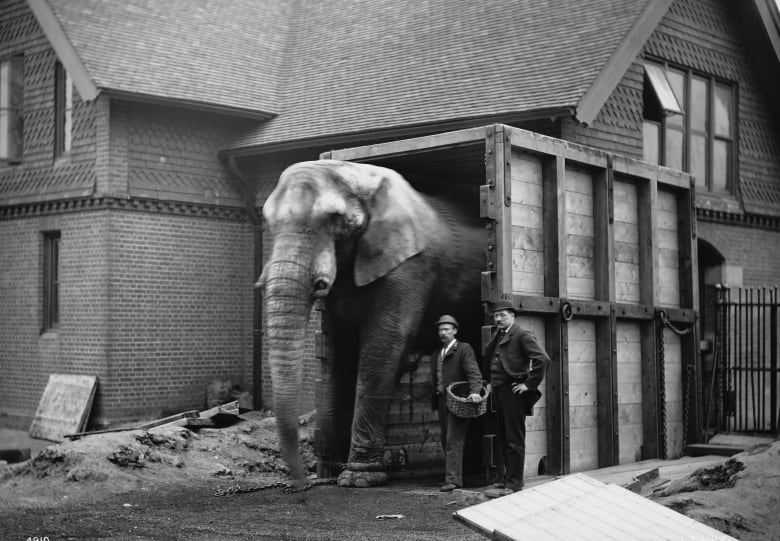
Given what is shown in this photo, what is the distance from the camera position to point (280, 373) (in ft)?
32.3

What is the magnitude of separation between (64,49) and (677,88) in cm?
1011

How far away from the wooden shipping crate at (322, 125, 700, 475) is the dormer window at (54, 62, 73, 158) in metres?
7.90

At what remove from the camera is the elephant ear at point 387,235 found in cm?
1098

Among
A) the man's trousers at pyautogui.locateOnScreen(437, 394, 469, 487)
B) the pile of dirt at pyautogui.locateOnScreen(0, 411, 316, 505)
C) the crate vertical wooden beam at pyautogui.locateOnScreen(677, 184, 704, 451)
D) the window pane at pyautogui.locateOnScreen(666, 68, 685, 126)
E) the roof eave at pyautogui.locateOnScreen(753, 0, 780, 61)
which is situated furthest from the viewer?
the roof eave at pyautogui.locateOnScreen(753, 0, 780, 61)

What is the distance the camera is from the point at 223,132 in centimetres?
1888

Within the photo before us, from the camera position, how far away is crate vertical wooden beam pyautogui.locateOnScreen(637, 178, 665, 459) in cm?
1282

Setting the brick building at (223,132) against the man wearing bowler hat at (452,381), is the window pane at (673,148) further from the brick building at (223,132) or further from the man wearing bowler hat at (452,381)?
the man wearing bowler hat at (452,381)

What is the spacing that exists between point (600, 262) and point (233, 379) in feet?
27.9

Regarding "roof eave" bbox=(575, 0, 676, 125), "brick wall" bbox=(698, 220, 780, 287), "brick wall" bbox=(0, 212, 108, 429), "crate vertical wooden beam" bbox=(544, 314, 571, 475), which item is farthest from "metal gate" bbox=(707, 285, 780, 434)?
"brick wall" bbox=(0, 212, 108, 429)

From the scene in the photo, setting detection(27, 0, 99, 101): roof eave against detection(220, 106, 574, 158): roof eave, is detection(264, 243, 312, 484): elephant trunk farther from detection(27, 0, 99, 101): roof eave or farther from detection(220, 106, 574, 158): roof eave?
detection(27, 0, 99, 101): roof eave

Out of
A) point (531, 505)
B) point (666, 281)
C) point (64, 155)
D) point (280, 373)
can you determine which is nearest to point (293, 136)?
point (64, 155)

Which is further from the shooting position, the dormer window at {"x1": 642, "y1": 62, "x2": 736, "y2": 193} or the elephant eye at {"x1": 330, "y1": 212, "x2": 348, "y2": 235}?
the dormer window at {"x1": 642, "y1": 62, "x2": 736, "y2": 193}

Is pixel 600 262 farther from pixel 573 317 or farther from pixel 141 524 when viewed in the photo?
pixel 141 524

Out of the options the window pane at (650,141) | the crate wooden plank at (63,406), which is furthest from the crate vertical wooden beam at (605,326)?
the crate wooden plank at (63,406)
